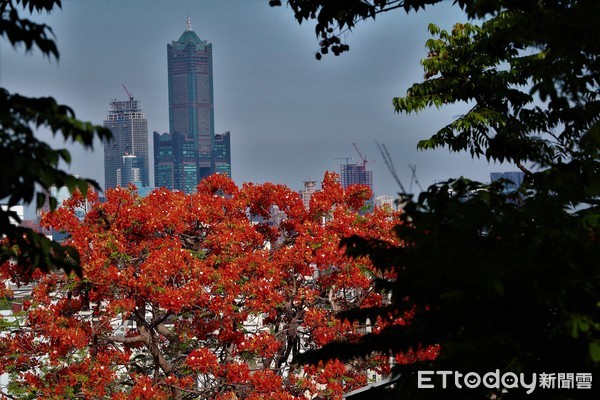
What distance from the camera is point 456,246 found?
16.6 feet

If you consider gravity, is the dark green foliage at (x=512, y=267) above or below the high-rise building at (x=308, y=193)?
A: below

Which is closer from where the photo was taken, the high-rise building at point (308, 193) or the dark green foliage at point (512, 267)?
the dark green foliage at point (512, 267)

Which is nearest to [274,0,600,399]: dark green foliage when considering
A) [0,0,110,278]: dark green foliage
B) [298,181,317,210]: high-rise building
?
[0,0,110,278]: dark green foliage

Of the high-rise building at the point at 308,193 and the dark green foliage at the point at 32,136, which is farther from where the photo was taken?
the high-rise building at the point at 308,193

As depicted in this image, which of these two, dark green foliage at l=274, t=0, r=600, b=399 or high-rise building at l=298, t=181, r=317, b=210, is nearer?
dark green foliage at l=274, t=0, r=600, b=399

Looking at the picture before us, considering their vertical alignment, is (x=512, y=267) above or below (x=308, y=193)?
below

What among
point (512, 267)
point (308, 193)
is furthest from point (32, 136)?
point (308, 193)

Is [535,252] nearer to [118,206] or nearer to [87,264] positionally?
[87,264]

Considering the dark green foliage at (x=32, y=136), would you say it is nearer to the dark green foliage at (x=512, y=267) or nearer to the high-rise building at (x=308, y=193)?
the dark green foliage at (x=512, y=267)

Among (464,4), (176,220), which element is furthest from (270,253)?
(464,4)

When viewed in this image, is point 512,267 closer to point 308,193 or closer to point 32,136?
point 32,136

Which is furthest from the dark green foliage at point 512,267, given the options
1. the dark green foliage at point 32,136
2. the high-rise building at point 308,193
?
the high-rise building at point 308,193

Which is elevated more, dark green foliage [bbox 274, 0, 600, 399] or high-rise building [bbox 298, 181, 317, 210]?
high-rise building [bbox 298, 181, 317, 210]

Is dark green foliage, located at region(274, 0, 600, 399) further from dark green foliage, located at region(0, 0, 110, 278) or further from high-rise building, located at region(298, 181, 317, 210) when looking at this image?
high-rise building, located at region(298, 181, 317, 210)
